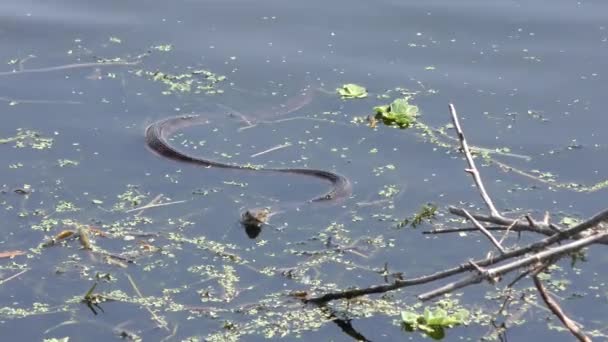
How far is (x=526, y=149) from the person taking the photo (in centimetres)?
595

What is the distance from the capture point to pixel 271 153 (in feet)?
19.6

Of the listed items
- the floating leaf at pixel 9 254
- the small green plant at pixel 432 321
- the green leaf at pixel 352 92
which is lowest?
the floating leaf at pixel 9 254

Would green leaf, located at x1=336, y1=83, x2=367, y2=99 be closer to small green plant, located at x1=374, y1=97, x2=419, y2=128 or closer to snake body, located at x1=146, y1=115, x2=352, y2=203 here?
small green plant, located at x1=374, y1=97, x2=419, y2=128

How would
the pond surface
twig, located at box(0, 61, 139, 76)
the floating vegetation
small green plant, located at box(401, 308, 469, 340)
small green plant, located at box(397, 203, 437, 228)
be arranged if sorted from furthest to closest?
twig, located at box(0, 61, 139, 76), the floating vegetation, small green plant, located at box(397, 203, 437, 228), the pond surface, small green plant, located at box(401, 308, 469, 340)

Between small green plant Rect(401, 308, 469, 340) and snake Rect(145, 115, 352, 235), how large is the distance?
1.02 m

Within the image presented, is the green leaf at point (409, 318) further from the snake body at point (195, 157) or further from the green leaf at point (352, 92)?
the green leaf at point (352, 92)

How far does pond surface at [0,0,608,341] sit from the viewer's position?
4.76 m

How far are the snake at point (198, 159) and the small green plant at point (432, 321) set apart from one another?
102 cm

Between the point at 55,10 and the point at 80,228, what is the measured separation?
2583mm

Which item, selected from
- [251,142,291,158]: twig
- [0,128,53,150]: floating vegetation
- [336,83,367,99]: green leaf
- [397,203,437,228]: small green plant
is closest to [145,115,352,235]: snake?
[251,142,291,158]: twig

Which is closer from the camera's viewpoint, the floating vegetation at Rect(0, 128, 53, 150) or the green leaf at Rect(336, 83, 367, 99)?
the floating vegetation at Rect(0, 128, 53, 150)

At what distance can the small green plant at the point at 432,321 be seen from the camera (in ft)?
15.0

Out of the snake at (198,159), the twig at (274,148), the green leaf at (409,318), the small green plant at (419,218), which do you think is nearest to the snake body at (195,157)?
the snake at (198,159)

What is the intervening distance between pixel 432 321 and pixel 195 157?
5.97 ft
